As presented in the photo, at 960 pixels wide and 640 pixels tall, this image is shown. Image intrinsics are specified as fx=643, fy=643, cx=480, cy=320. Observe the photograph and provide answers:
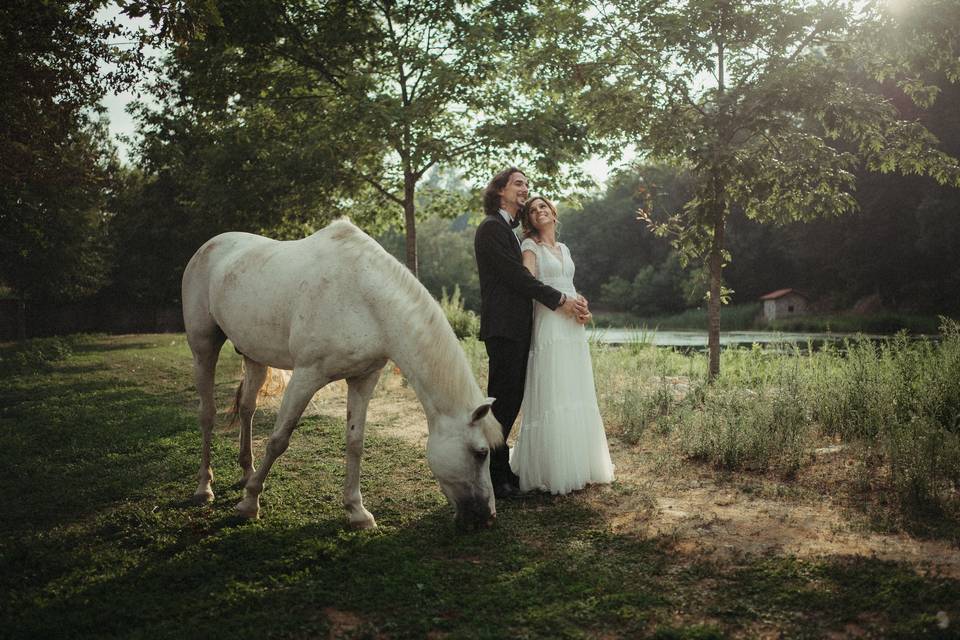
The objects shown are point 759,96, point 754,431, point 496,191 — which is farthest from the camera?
point 759,96

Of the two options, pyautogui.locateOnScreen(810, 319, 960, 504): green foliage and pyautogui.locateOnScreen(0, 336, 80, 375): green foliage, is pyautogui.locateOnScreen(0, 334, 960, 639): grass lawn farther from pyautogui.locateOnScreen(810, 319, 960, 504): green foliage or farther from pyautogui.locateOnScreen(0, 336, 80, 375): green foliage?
pyautogui.locateOnScreen(0, 336, 80, 375): green foliage

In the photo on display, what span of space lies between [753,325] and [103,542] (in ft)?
115

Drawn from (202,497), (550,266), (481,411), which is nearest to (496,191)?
(550,266)

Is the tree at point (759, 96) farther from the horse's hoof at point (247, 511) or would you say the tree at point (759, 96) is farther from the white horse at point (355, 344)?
the horse's hoof at point (247, 511)

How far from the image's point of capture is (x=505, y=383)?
4762mm

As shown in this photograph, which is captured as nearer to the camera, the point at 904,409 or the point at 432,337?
the point at 432,337

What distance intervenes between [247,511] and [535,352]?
230 centimetres

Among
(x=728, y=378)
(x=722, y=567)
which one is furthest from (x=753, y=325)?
(x=722, y=567)

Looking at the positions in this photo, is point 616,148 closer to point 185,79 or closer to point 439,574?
point 439,574

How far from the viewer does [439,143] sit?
8.92 m

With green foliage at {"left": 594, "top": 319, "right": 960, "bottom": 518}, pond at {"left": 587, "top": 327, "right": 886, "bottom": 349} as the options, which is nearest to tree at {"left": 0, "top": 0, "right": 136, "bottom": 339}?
green foliage at {"left": 594, "top": 319, "right": 960, "bottom": 518}

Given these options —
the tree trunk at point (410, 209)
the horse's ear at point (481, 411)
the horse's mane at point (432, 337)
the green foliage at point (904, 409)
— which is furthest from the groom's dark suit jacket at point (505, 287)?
the tree trunk at point (410, 209)

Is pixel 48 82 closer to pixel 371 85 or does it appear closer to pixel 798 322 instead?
pixel 371 85

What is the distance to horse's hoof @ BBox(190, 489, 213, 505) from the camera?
14.8 feet
